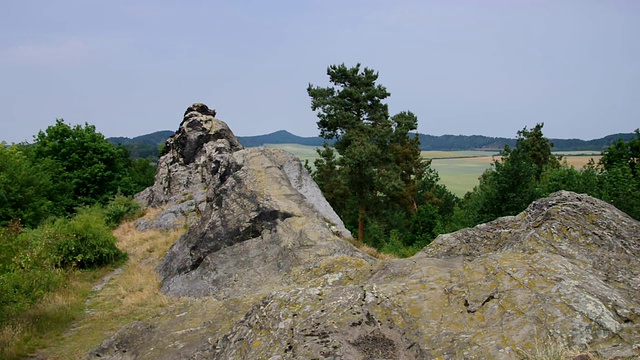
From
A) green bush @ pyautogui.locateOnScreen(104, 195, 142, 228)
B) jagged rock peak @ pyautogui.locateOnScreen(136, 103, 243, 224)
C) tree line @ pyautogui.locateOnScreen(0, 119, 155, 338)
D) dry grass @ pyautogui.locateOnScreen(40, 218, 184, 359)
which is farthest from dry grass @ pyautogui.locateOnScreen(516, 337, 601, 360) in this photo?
green bush @ pyautogui.locateOnScreen(104, 195, 142, 228)

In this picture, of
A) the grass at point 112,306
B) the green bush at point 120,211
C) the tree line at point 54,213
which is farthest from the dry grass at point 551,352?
the green bush at point 120,211

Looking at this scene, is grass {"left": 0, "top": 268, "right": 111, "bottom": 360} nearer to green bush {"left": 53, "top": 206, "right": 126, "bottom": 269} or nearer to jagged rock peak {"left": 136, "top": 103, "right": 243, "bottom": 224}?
green bush {"left": 53, "top": 206, "right": 126, "bottom": 269}

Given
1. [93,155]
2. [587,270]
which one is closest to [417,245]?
[587,270]

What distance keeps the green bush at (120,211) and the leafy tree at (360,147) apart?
20111 millimetres

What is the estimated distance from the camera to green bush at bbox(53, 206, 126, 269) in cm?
1923

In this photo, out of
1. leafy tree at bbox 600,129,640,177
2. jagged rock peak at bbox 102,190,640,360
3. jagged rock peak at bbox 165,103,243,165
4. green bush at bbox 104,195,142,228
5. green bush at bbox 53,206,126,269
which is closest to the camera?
jagged rock peak at bbox 102,190,640,360

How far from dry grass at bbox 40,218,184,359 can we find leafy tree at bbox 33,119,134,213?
29906 mm

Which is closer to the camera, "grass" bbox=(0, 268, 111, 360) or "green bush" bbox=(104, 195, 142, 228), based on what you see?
"grass" bbox=(0, 268, 111, 360)

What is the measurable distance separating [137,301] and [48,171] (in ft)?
120

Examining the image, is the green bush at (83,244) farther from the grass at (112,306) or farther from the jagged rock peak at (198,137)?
the jagged rock peak at (198,137)

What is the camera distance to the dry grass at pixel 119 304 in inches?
456

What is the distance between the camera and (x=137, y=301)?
14.7m

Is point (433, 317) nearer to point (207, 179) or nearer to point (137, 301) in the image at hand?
point (137, 301)

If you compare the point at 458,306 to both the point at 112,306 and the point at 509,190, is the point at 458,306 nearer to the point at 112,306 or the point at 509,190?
the point at 112,306
